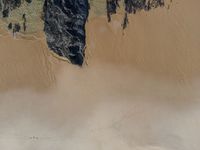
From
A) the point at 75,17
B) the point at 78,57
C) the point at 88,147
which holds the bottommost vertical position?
the point at 88,147

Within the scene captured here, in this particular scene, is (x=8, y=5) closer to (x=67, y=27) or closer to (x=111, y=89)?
(x=67, y=27)

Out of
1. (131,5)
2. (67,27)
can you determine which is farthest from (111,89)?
(131,5)

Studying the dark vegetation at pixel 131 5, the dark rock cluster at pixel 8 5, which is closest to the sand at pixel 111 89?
the dark vegetation at pixel 131 5

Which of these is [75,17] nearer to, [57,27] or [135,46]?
[57,27]

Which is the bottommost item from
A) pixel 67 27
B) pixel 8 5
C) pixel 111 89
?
pixel 111 89

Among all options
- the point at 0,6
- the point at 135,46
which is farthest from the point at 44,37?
the point at 135,46
